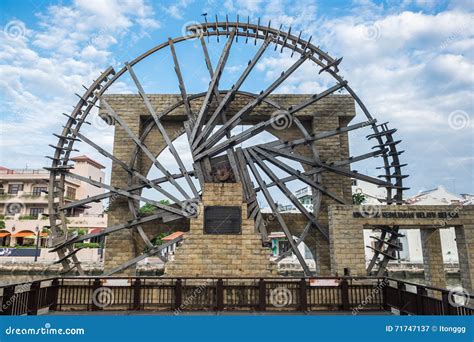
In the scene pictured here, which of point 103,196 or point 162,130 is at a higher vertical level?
point 162,130

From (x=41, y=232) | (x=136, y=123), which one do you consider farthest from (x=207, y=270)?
(x=41, y=232)

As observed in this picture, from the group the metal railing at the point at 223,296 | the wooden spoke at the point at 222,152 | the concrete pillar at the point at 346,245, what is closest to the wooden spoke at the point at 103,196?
the wooden spoke at the point at 222,152

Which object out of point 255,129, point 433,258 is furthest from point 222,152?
point 433,258

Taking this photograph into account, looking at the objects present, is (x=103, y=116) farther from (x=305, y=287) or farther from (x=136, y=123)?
(x=305, y=287)

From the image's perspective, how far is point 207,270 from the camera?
9.76 metres

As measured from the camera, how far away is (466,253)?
1019 centimetres

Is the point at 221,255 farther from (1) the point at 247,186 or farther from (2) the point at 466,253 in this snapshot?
(2) the point at 466,253

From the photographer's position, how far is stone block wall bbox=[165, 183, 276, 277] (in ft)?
31.9

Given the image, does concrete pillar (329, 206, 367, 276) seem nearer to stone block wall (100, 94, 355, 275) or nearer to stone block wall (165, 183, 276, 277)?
stone block wall (165, 183, 276, 277)

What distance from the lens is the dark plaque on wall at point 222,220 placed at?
33.1 feet

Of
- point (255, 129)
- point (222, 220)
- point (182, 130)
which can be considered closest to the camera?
point (222, 220)

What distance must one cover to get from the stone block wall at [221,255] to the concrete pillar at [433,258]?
5.90 m

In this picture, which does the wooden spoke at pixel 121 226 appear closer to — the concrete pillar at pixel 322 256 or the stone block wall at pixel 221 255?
the stone block wall at pixel 221 255

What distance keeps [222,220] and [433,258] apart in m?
7.61
